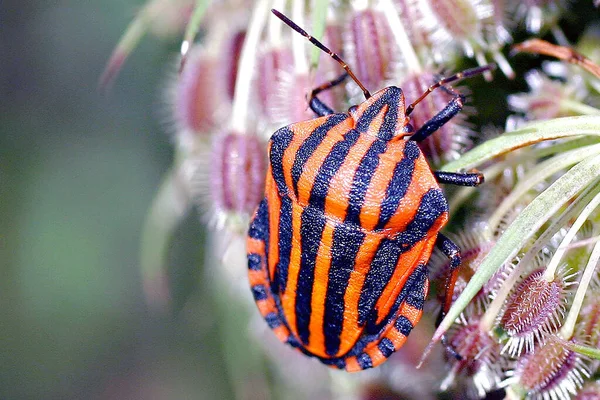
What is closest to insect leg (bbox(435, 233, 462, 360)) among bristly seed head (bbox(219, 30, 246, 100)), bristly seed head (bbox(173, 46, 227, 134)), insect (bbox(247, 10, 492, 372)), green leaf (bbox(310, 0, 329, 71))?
insect (bbox(247, 10, 492, 372))

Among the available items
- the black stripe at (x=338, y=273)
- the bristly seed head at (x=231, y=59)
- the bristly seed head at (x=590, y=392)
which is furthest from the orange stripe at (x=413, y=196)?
A: the bristly seed head at (x=231, y=59)

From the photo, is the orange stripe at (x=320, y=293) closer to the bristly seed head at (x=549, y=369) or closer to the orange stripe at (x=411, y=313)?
the orange stripe at (x=411, y=313)

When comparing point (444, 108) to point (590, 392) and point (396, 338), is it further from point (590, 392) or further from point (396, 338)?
point (590, 392)

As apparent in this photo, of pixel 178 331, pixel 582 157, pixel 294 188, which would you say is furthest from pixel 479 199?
pixel 178 331

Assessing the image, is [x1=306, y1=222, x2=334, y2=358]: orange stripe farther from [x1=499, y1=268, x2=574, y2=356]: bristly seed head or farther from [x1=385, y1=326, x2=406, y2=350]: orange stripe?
[x1=499, y1=268, x2=574, y2=356]: bristly seed head

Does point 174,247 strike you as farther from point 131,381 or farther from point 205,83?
point 205,83

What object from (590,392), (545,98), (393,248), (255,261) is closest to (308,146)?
(393,248)
